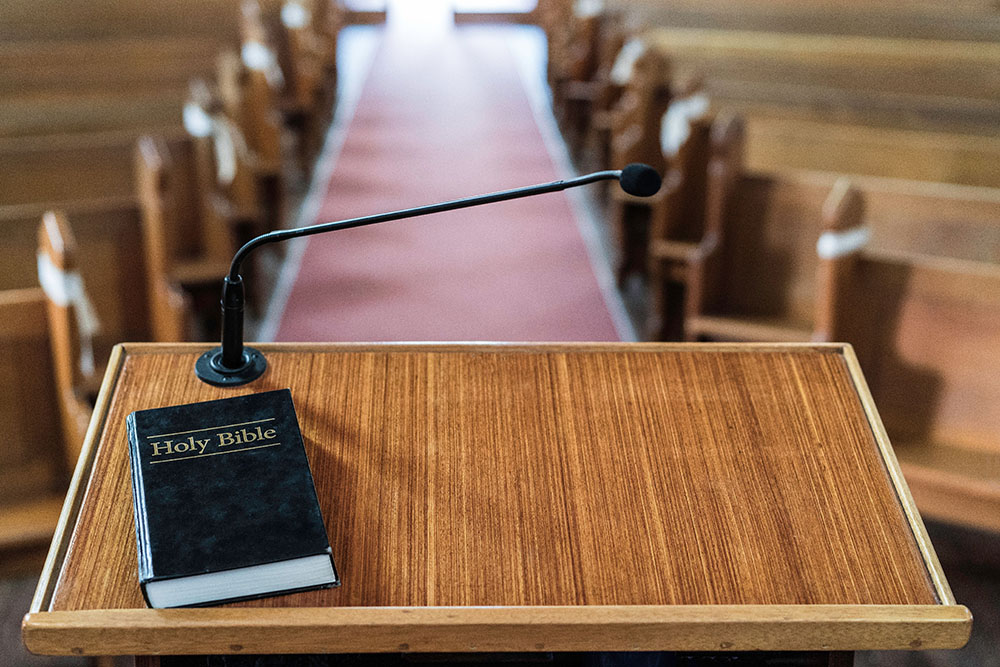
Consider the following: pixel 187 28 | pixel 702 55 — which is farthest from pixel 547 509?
pixel 187 28

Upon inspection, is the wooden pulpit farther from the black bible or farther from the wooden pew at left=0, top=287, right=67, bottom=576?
the wooden pew at left=0, top=287, right=67, bottom=576

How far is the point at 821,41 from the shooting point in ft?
15.5

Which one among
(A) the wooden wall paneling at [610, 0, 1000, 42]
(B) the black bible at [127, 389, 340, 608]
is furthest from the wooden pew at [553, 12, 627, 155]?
(B) the black bible at [127, 389, 340, 608]

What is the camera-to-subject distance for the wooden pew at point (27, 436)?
7.08 feet

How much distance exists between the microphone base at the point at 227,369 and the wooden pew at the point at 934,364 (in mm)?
1690

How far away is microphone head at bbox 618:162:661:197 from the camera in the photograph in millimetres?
1171

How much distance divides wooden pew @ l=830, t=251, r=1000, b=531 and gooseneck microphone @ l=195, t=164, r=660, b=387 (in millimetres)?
1523

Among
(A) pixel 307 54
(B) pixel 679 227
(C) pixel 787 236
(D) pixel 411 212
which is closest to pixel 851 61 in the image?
(B) pixel 679 227

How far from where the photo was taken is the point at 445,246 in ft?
16.0

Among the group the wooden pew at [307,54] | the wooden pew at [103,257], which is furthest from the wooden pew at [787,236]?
the wooden pew at [307,54]

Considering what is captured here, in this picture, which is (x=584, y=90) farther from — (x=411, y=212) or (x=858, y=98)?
(x=411, y=212)

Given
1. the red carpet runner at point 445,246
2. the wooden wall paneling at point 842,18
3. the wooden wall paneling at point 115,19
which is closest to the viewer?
the red carpet runner at point 445,246

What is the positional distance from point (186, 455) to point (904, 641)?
76cm

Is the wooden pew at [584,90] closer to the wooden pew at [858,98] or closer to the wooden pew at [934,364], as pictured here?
the wooden pew at [858,98]
